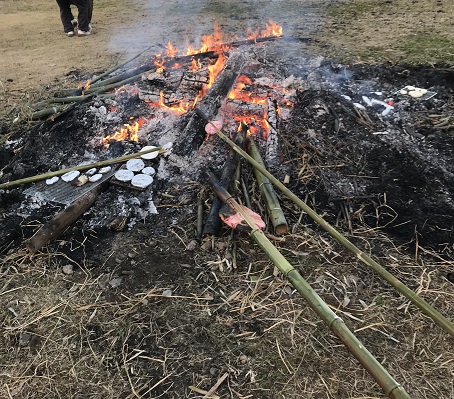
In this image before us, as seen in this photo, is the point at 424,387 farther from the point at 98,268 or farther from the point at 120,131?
the point at 120,131

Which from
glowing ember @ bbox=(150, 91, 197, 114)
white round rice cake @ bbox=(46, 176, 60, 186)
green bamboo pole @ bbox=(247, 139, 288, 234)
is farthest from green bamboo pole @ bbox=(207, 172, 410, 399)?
white round rice cake @ bbox=(46, 176, 60, 186)

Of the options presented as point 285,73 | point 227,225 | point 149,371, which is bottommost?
point 149,371

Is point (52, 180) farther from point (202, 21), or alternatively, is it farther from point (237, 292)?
point (202, 21)

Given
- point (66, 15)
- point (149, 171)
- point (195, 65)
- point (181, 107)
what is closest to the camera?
point (149, 171)

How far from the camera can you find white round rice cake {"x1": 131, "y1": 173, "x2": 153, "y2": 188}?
4.53 metres

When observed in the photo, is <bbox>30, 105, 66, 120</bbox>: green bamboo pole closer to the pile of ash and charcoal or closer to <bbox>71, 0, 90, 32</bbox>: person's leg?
the pile of ash and charcoal

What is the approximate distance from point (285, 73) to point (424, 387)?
5416 millimetres

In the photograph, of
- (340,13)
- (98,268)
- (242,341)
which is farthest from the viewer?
(340,13)

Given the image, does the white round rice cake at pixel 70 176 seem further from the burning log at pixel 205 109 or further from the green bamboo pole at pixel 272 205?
the green bamboo pole at pixel 272 205

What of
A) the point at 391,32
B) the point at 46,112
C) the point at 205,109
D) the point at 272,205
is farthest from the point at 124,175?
the point at 391,32

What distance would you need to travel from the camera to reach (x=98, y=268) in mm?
3770

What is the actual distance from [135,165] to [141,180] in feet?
1.02

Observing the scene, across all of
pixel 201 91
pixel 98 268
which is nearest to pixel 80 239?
pixel 98 268

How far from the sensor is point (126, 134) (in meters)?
5.42
